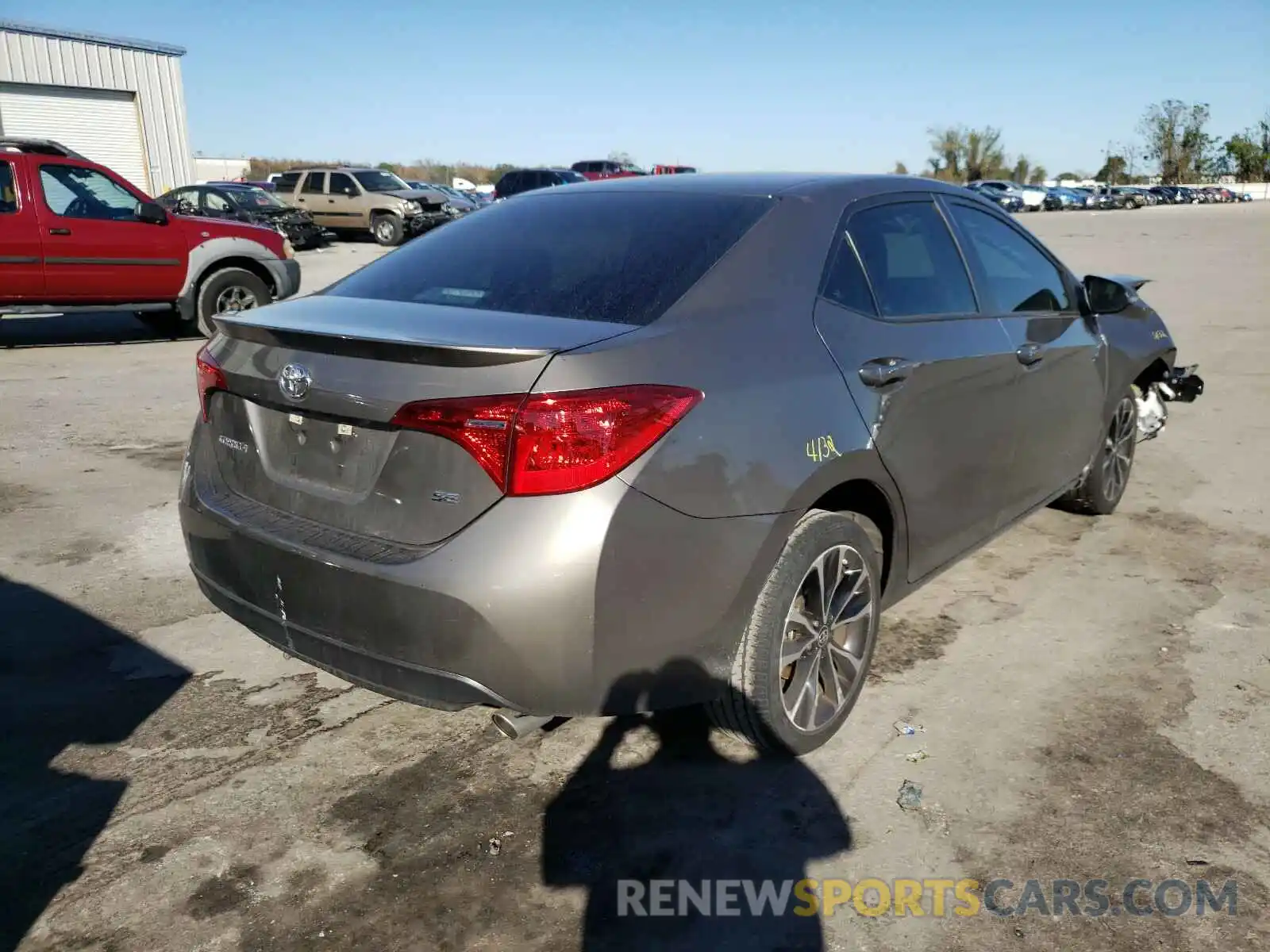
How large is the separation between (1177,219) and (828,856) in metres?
46.8

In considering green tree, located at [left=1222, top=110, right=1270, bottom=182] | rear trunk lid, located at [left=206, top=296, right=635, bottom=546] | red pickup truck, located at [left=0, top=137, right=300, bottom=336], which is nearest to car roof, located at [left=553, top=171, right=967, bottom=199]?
rear trunk lid, located at [left=206, top=296, right=635, bottom=546]

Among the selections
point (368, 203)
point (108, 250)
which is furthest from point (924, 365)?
point (368, 203)

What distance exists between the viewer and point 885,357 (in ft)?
10.3

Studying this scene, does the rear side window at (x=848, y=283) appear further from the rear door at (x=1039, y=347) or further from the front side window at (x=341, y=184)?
the front side window at (x=341, y=184)

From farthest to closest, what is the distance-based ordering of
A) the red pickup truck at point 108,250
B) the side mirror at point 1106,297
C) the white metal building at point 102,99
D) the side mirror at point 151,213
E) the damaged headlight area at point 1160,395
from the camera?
1. the white metal building at point 102,99
2. the side mirror at point 151,213
3. the red pickup truck at point 108,250
4. the damaged headlight area at point 1160,395
5. the side mirror at point 1106,297

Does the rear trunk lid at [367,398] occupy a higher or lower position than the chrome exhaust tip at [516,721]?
higher

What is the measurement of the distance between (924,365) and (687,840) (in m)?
1.64

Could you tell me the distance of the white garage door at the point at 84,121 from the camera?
29.2m

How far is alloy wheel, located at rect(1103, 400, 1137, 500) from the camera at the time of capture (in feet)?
17.0

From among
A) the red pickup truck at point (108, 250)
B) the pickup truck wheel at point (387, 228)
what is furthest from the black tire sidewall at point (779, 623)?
the pickup truck wheel at point (387, 228)

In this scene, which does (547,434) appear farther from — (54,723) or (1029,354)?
(1029,354)

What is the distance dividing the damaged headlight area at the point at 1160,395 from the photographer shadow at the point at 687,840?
3.87 m

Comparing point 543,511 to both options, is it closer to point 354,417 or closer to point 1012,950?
point 354,417

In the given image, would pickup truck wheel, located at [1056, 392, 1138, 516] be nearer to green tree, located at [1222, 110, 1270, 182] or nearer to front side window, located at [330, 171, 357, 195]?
front side window, located at [330, 171, 357, 195]
